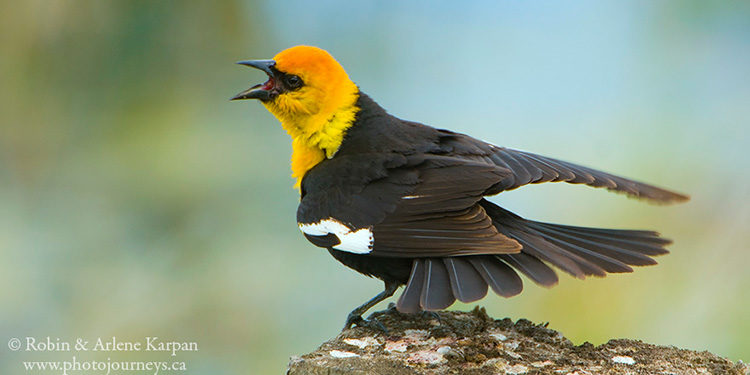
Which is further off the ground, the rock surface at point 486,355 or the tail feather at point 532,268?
the tail feather at point 532,268

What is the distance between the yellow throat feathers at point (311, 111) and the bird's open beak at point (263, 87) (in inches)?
1.4

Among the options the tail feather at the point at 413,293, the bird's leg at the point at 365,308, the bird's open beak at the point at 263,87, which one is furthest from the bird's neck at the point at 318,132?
the tail feather at the point at 413,293

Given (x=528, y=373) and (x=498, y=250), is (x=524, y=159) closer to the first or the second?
(x=498, y=250)

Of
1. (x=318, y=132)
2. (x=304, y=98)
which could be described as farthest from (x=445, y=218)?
(x=304, y=98)

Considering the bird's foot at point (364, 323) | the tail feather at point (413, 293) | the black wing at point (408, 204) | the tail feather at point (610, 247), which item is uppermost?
the black wing at point (408, 204)

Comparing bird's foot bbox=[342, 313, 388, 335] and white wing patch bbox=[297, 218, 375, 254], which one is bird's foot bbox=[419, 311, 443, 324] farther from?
white wing patch bbox=[297, 218, 375, 254]

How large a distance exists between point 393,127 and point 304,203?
61 cm

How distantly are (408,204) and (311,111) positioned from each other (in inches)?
33.7

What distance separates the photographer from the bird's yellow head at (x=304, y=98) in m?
3.54

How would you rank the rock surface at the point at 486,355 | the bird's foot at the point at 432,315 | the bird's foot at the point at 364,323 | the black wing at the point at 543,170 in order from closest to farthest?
the rock surface at the point at 486,355 → the bird's foot at the point at 364,323 → the bird's foot at the point at 432,315 → the black wing at the point at 543,170

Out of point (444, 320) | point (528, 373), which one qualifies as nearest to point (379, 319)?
point (444, 320)

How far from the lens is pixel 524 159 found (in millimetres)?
3467

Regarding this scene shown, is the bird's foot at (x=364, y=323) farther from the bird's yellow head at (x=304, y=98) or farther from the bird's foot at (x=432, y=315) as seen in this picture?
the bird's yellow head at (x=304, y=98)

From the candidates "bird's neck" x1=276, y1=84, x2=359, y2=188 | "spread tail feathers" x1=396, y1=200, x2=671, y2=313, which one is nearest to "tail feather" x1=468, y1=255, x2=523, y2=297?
"spread tail feathers" x1=396, y1=200, x2=671, y2=313
